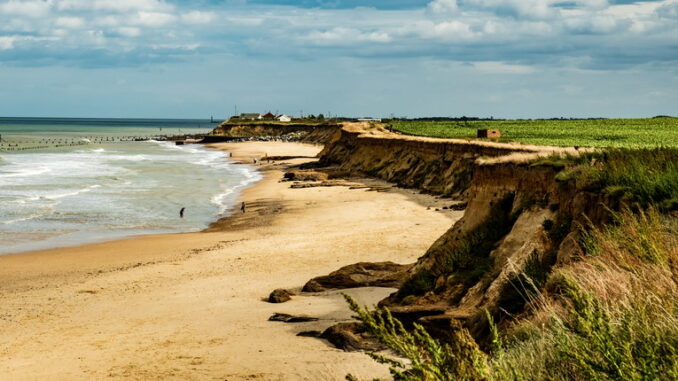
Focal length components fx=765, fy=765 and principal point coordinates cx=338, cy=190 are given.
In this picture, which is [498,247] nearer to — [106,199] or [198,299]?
[198,299]

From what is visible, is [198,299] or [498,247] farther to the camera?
[198,299]

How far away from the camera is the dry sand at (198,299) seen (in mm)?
12297

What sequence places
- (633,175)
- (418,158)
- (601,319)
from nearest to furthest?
(601,319) → (633,175) → (418,158)

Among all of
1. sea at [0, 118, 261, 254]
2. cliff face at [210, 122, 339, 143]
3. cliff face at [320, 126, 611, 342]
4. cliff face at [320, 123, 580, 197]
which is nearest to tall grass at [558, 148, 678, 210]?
cliff face at [320, 126, 611, 342]

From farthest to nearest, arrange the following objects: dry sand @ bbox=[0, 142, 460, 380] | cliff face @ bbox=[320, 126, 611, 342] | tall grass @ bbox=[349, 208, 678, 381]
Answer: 1. dry sand @ bbox=[0, 142, 460, 380]
2. cliff face @ bbox=[320, 126, 611, 342]
3. tall grass @ bbox=[349, 208, 678, 381]

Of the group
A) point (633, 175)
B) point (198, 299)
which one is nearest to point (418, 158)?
point (198, 299)

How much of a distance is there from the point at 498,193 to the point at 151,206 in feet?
98.5

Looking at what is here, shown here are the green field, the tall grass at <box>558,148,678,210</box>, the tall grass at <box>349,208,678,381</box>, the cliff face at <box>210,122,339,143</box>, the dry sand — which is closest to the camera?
the tall grass at <box>349,208,678,381</box>

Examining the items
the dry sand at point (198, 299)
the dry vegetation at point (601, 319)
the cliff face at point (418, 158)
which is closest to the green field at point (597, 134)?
the cliff face at point (418, 158)

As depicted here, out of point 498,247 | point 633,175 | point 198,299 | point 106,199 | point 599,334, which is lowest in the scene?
point 106,199

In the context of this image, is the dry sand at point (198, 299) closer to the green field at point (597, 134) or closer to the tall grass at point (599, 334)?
the tall grass at point (599, 334)

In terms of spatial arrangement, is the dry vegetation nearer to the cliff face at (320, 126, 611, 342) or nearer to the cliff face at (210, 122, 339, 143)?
the cliff face at (320, 126, 611, 342)

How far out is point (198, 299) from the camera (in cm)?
1797

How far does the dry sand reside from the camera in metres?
12.3
